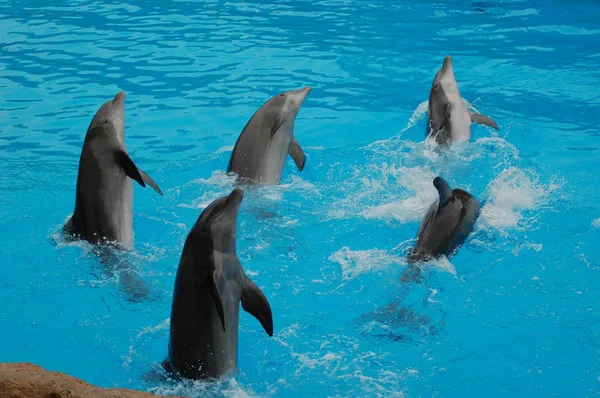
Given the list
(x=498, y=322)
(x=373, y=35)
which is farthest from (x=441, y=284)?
(x=373, y=35)

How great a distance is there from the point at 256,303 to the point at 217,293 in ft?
1.45

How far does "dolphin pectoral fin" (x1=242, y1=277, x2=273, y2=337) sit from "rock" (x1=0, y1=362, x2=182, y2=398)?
144 centimetres

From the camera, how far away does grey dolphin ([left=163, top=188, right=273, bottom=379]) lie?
5609 millimetres

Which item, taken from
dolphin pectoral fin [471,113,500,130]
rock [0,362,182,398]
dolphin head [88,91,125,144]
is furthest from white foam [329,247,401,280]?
rock [0,362,182,398]

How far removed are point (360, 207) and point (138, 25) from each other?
864cm

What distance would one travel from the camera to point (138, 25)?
15.8 metres

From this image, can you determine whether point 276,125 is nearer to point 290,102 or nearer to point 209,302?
point 290,102

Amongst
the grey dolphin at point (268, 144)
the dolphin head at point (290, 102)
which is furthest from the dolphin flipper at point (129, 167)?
the dolphin head at point (290, 102)

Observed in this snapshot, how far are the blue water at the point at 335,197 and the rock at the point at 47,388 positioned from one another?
1129mm

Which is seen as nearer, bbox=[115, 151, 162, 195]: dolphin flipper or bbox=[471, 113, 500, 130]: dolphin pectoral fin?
bbox=[115, 151, 162, 195]: dolphin flipper

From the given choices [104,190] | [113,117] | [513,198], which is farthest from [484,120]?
[104,190]

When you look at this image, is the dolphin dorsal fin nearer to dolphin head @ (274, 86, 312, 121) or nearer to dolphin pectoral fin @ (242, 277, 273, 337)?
dolphin pectoral fin @ (242, 277, 273, 337)

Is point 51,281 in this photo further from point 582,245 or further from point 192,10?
point 192,10

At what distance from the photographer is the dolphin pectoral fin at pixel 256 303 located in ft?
19.0
